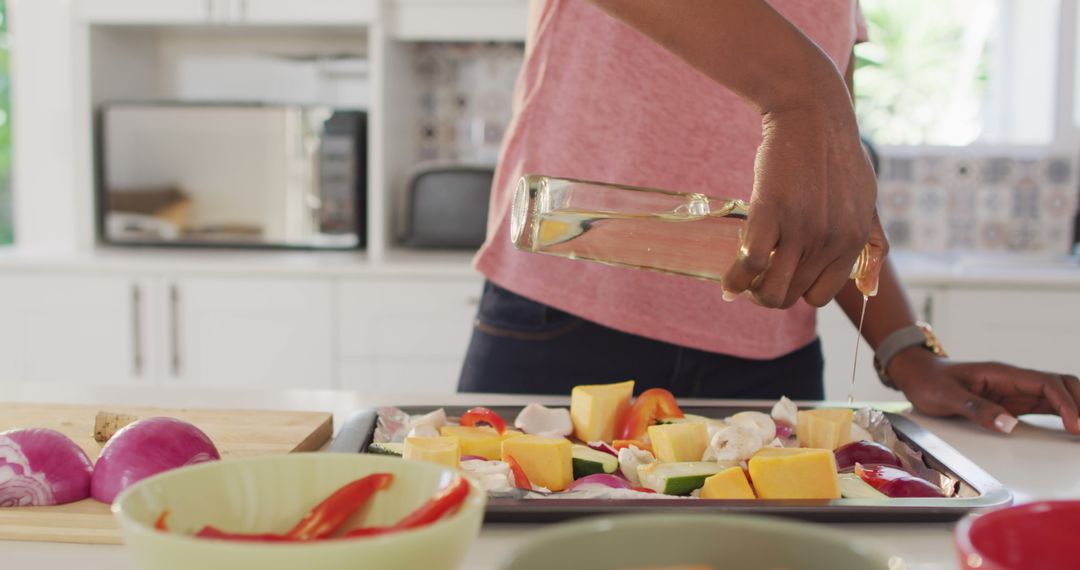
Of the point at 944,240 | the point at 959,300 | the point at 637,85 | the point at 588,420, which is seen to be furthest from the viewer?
the point at 944,240

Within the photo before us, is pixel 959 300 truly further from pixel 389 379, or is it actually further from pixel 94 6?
pixel 94 6

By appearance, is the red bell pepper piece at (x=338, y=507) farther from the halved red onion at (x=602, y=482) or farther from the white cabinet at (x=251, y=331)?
the white cabinet at (x=251, y=331)

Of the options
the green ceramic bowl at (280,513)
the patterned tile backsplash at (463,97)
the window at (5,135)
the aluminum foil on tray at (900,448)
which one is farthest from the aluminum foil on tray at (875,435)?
the window at (5,135)

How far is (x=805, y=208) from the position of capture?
699 mm

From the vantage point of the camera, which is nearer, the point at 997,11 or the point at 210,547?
the point at 210,547

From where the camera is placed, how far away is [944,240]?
2818 millimetres

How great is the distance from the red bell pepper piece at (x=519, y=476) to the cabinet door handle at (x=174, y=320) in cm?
180

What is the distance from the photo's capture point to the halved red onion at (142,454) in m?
0.69

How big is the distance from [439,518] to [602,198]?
13.4 inches

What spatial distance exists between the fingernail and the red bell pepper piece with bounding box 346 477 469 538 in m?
0.67

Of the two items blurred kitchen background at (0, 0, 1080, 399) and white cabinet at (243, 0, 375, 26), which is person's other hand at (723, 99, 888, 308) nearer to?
blurred kitchen background at (0, 0, 1080, 399)

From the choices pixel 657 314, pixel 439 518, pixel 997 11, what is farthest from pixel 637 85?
pixel 997 11

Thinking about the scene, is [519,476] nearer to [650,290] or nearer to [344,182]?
[650,290]

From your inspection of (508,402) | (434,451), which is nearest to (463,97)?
(508,402)
